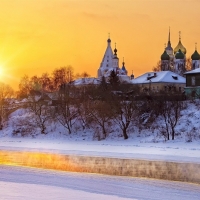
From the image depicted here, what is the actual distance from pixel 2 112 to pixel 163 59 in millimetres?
40941

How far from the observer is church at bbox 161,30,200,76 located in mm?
92875

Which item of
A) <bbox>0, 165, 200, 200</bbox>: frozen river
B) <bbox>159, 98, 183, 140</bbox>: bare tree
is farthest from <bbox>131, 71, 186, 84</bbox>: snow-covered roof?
<bbox>0, 165, 200, 200</bbox>: frozen river

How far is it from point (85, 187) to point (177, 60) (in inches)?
3339

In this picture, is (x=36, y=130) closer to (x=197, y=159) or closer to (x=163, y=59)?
(x=197, y=159)

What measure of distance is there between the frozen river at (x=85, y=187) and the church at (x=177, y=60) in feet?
242

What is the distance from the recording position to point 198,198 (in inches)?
657

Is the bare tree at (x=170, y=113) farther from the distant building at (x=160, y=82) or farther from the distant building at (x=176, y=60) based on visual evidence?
the distant building at (x=176, y=60)

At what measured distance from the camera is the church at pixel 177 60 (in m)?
92.9

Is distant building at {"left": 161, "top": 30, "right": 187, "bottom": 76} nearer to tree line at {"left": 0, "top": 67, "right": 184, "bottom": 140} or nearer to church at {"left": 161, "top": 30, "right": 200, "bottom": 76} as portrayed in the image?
church at {"left": 161, "top": 30, "right": 200, "bottom": 76}

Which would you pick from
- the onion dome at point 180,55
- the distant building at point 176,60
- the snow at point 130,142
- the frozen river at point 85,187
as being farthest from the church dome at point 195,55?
the frozen river at point 85,187

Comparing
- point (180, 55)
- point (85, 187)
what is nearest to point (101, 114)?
point (85, 187)

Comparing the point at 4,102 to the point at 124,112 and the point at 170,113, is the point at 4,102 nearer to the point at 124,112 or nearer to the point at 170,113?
the point at 124,112

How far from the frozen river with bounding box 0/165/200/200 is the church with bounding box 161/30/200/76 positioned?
242 ft

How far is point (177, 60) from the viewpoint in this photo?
10112 centimetres
